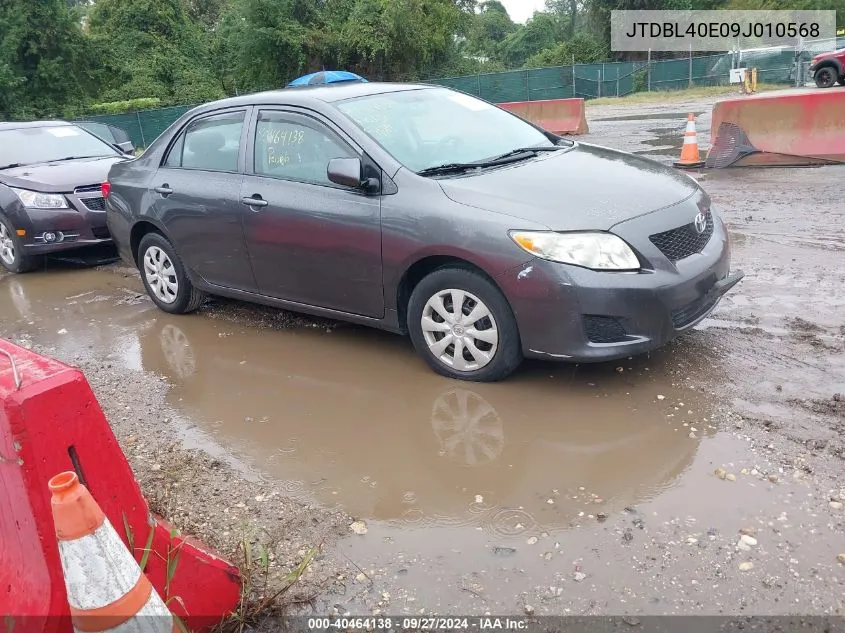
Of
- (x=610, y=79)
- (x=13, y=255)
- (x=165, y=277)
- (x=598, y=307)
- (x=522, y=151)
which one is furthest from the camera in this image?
(x=610, y=79)

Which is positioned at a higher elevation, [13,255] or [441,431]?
[13,255]

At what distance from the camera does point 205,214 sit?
5426 mm

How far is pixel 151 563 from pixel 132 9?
4645 centimetres

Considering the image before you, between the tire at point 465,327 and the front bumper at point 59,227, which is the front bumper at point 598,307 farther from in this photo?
the front bumper at point 59,227

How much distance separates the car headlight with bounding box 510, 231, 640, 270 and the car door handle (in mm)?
2034

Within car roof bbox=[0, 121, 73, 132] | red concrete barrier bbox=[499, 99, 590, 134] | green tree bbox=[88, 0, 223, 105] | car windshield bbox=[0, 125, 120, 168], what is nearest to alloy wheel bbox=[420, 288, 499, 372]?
car windshield bbox=[0, 125, 120, 168]

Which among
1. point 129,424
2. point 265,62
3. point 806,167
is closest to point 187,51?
point 265,62

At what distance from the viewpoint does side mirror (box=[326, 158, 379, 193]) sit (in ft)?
14.4

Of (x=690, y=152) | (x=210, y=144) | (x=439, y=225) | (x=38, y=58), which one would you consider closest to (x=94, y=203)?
(x=210, y=144)

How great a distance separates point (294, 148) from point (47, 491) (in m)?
3.32

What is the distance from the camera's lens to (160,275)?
20.3 feet

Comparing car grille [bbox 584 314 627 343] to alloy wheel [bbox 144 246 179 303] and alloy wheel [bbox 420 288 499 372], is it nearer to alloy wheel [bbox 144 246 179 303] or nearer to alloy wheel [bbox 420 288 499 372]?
alloy wheel [bbox 420 288 499 372]

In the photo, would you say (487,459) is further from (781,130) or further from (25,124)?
(781,130)

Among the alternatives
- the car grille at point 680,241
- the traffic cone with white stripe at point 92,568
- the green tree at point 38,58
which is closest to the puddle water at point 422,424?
the car grille at point 680,241
